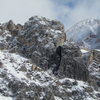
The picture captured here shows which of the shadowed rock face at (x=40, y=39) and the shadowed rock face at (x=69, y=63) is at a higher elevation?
the shadowed rock face at (x=40, y=39)

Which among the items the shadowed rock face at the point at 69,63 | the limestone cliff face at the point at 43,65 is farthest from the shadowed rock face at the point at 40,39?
the shadowed rock face at the point at 69,63

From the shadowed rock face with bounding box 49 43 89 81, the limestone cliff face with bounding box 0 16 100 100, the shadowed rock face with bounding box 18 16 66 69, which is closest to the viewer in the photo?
the limestone cliff face with bounding box 0 16 100 100

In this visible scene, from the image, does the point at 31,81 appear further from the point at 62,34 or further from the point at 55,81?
the point at 62,34

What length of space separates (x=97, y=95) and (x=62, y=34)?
115 feet

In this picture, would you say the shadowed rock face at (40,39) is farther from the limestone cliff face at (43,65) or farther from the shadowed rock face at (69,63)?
the shadowed rock face at (69,63)

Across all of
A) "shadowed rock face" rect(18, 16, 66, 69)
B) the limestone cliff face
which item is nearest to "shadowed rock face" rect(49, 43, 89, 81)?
the limestone cliff face

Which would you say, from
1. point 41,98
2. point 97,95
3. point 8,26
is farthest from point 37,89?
point 8,26

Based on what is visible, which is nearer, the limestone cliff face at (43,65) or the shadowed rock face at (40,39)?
the limestone cliff face at (43,65)

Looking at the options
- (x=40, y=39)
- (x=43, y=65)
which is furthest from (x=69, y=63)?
(x=40, y=39)

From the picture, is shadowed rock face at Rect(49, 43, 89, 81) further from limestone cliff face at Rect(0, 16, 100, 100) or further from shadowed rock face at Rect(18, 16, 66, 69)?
shadowed rock face at Rect(18, 16, 66, 69)

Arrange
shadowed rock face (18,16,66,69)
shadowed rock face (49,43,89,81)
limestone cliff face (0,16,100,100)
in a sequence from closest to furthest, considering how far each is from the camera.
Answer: limestone cliff face (0,16,100,100) → shadowed rock face (49,43,89,81) → shadowed rock face (18,16,66,69)

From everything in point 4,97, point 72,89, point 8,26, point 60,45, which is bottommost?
point 4,97

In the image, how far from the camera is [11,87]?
123812mm

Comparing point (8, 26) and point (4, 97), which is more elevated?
point (8, 26)
